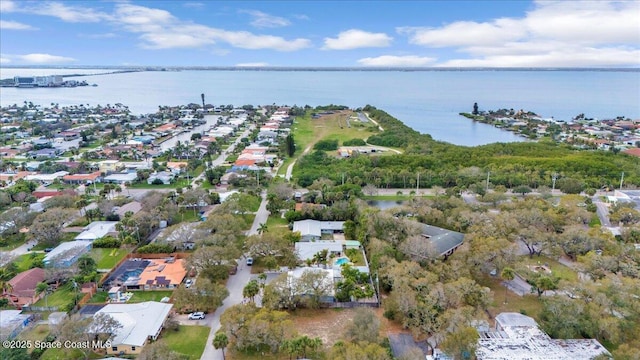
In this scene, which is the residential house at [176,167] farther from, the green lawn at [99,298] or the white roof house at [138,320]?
the white roof house at [138,320]

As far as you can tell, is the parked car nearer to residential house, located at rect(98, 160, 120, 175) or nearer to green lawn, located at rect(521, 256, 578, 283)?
green lawn, located at rect(521, 256, 578, 283)

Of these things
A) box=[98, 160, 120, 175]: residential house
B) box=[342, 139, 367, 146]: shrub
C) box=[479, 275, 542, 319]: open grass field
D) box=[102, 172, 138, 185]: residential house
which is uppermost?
box=[342, 139, 367, 146]: shrub

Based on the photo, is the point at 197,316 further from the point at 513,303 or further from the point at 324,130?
the point at 324,130

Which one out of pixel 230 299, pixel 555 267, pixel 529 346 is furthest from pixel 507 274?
pixel 230 299

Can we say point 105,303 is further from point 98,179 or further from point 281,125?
point 281,125

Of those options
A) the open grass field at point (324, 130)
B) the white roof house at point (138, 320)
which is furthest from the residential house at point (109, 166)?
the white roof house at point (138, 320)

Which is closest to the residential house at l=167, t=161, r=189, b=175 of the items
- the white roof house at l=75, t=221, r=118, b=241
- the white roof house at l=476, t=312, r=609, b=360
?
the white roof house at l=75, t=221, r=118, b=241

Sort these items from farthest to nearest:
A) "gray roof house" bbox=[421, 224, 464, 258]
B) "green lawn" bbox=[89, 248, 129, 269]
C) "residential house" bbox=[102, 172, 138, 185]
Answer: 1. "residential house" bbox=[102, 172, 138, 185]
2. "gray roof house" bbox=[421, 224, 464, 258]
3. "green lawn" bbox=[89, 248, 129, 269]
